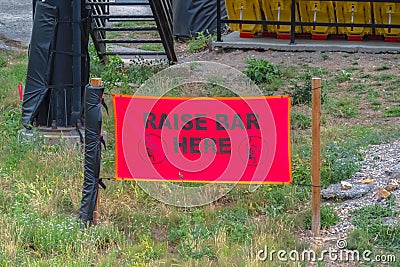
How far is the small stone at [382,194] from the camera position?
6.41 m

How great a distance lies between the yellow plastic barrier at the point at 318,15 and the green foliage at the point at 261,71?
2.00m

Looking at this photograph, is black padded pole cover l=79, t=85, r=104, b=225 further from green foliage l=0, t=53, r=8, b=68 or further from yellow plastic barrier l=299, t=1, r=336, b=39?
green foliage l=0, t=53, r=8, b=68

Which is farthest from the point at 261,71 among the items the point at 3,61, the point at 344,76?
the point at 3,61

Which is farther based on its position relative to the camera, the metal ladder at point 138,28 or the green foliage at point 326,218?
the metal ladder at point 138,28

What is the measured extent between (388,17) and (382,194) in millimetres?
7703

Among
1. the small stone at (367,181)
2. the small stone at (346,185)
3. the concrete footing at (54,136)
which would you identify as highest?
the concrete footing at (54,136)

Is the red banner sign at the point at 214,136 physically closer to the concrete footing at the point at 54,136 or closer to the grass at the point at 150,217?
the grass at the point at 150,217

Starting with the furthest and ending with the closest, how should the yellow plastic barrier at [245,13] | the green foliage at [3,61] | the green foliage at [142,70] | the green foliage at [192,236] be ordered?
the green foliage at [3,61] < the yellow plastic barrier at [245,13] < the green foliage at [142,70] < the green foliage at [192,236]

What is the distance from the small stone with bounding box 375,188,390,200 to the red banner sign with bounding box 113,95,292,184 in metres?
0.97

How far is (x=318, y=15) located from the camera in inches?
547

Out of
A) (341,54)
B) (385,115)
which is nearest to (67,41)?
(385,115)

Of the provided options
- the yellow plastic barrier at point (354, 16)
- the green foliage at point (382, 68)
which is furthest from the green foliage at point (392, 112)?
the yellow plastic barrier at point (354, 16)

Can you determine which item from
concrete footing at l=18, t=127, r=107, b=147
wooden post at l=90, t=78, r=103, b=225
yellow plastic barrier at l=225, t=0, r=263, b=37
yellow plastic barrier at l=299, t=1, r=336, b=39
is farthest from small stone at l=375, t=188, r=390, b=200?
yellow plastic barrier at l=225, t=0, r=263, b=37

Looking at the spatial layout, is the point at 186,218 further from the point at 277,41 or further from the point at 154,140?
the point at 277,41
